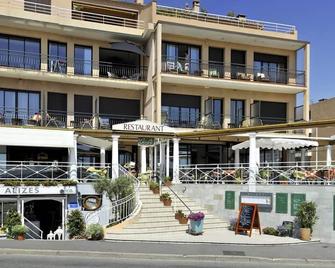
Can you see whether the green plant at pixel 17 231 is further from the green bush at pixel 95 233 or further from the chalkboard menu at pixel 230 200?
the chalkboard menu at pixel 230 200

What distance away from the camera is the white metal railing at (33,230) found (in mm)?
24141

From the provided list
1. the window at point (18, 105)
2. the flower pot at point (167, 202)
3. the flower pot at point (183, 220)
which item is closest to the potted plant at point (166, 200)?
the flower pot at point (167, 202)

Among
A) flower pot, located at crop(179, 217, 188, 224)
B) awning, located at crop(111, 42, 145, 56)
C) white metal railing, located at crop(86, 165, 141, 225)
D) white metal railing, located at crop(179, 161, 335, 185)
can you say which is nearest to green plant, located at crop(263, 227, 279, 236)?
white metal railing, located at crop(179, 161, 335, 185)

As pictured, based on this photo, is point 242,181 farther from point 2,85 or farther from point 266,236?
point 2,85

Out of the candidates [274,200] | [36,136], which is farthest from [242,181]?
[36,136]

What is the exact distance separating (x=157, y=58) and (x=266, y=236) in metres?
15.8

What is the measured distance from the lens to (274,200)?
2109cm

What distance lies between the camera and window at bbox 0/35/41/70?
1232 inches

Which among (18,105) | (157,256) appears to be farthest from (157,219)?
(18,105)

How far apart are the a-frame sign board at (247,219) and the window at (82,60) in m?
16.5

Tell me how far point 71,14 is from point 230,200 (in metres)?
17.9

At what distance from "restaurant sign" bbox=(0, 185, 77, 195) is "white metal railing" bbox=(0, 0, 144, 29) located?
1336cm

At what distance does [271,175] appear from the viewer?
24.2 metres

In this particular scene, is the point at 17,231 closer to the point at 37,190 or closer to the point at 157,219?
the point at 37,190
